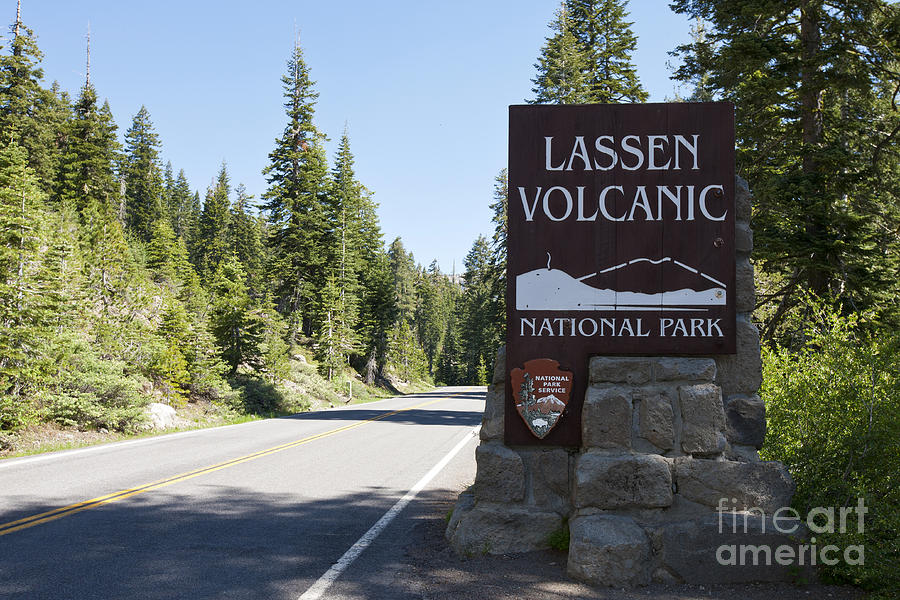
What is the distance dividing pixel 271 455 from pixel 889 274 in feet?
41.2

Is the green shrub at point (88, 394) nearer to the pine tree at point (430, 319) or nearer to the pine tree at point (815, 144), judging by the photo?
the pine tree at point (815, 144)

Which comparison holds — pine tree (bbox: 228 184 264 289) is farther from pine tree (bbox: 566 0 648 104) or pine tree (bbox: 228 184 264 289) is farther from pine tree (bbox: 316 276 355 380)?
pine tree (bbox: 566 0 648 104)

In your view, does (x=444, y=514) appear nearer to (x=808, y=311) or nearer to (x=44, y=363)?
(x=808, y=311)

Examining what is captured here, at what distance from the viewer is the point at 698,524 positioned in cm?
487

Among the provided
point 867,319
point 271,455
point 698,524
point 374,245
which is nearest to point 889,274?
point 867,319

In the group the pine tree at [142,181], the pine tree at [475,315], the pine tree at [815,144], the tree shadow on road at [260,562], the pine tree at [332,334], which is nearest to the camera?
the tree shadow on road at [260,562]

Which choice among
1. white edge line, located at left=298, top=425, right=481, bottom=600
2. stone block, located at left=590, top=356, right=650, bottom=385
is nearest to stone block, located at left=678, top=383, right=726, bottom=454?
stone block, located at left=590, top=356, right=650, bottom=385

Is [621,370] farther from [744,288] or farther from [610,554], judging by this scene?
[610,554]

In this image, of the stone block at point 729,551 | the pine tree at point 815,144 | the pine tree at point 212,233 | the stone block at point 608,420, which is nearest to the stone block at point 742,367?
the stone block at point 608,420

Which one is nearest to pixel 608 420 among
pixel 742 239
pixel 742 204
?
pixel 742 239

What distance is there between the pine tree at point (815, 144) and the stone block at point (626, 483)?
7.54 m

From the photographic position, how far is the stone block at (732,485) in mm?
4980

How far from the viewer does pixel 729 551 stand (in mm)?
4840

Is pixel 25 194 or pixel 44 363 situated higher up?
pixel 25 194
